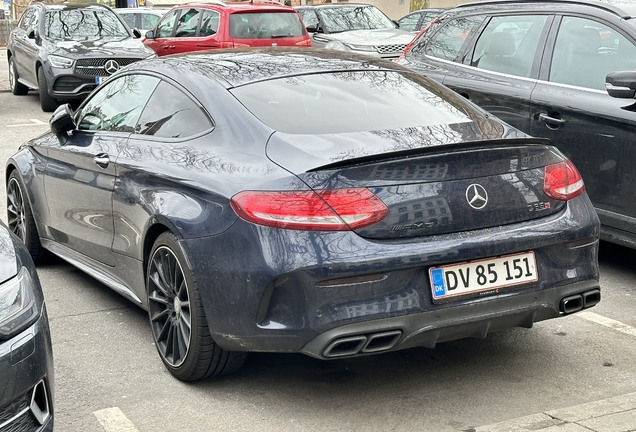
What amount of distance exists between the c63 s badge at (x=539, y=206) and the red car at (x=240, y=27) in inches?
501

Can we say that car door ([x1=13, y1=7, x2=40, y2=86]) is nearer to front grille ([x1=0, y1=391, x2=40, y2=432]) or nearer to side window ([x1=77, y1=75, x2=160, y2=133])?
side window ([x1=77, y1=75, x2=160, y2=133])

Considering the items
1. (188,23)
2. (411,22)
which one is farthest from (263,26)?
(411,22)

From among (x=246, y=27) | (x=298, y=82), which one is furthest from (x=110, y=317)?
(x=246, y=27)

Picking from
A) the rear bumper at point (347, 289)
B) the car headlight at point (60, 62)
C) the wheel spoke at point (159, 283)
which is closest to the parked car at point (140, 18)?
the car headlight at point (60, 62)

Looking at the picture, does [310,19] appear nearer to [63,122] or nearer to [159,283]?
[63,122]

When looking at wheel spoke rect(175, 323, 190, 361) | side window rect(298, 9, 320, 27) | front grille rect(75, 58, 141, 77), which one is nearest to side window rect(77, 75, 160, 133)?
wheel spoke rect(175, 323, 190, 361)

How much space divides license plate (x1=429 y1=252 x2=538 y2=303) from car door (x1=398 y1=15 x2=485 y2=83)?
142 inches

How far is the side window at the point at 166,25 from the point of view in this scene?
1877 centimetres

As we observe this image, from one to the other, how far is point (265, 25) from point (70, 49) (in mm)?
3298

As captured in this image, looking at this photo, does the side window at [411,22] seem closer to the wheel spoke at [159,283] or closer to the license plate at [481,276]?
the wheel spoke at [159,283]

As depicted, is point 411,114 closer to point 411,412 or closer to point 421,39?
point 411,412

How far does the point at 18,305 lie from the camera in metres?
3.56

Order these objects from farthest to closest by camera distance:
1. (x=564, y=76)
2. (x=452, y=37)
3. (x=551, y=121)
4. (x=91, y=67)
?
(x=91, y=67)
(x=452, y=37)
(x=564, y=76)
(x=551, y=121)

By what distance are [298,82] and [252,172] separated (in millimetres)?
870
